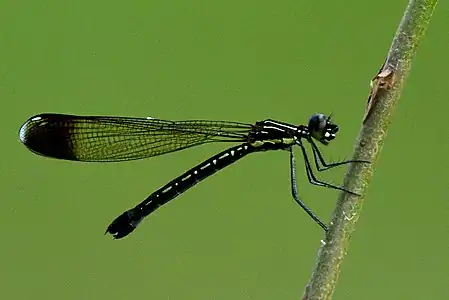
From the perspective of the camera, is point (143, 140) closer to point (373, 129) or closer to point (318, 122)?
point (318, 122)

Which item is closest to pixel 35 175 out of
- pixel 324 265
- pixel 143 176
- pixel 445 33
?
pixel 143 176

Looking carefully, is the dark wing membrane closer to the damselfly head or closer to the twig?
the damselfly head

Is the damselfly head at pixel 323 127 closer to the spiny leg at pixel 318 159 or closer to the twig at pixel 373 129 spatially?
the spiny leg at pixel 318 159

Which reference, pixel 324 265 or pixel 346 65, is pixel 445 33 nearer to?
pixel 346 65

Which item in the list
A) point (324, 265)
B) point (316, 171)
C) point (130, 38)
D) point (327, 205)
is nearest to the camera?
point (324, 265)

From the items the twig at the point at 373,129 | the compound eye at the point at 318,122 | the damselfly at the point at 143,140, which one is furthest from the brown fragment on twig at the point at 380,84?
the damselfly at the point at 143,140

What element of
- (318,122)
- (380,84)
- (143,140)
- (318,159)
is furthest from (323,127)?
(380,84)
